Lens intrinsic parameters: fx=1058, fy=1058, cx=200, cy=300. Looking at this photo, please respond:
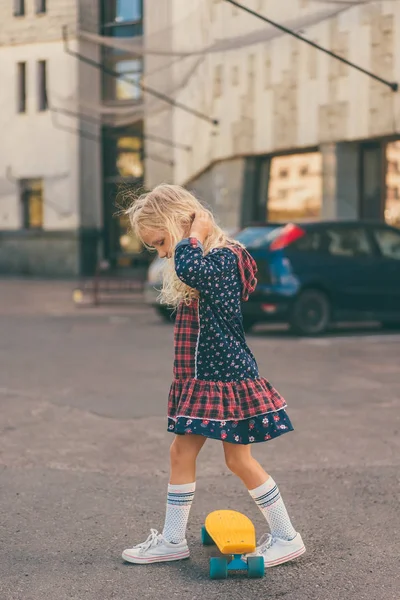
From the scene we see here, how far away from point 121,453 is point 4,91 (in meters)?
35.8

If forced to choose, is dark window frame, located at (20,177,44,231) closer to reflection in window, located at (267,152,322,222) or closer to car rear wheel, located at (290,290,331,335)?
reflection in window, located at (267,152,322,222)

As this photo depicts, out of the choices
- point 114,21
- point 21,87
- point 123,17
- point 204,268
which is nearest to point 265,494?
point 204,268

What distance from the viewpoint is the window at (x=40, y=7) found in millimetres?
38469

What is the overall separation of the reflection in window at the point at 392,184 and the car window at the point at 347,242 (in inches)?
274

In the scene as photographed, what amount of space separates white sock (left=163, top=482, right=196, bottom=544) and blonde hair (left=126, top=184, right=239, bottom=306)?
29.4 inches

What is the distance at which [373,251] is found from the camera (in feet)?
47.2

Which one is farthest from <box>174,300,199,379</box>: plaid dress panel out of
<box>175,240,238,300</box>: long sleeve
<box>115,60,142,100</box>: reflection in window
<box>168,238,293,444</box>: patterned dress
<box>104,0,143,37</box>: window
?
<box>104,0,143,37</box>: window

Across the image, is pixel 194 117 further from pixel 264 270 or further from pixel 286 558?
pixel 286 558

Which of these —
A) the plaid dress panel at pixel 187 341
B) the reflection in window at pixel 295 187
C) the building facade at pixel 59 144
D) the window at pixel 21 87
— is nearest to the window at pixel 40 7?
the building facade at pixel 59 144

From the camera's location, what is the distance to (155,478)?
5.84 metres

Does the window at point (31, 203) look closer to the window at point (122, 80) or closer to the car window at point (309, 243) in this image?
the window at point (122, 80)

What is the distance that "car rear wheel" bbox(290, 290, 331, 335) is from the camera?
45.4 ft

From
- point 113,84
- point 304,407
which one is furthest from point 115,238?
point 304,407

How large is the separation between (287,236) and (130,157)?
2578cm
